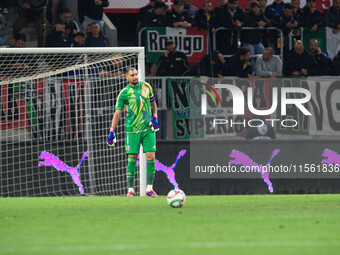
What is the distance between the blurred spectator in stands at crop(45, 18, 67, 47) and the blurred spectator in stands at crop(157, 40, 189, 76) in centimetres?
206

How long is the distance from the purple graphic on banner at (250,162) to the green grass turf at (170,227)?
367 cm

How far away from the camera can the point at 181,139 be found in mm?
14016

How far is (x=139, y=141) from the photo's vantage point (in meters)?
12.1

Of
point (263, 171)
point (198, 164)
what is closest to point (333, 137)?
point (263, 171)

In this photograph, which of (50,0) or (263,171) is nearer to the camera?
(263,171)

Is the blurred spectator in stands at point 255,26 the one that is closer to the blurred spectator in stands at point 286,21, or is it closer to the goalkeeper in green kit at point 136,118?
the blurred spectator in stands at point 286,21

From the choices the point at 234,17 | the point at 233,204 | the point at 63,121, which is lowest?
the point at 233,204

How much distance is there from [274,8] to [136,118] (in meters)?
6.84

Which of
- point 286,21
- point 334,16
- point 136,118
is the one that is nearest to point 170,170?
point 136,118

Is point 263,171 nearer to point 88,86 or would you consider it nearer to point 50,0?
point 88,86

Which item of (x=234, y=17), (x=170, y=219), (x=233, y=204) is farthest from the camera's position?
(x=234, y=17)

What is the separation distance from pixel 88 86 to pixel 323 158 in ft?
14.7

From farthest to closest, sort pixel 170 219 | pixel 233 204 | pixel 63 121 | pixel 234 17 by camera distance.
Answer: pixel 234 17
pixel 63 121
pixel 233 204
pixel 170 219

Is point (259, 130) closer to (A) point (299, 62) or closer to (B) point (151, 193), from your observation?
(A) point (299, 62)
